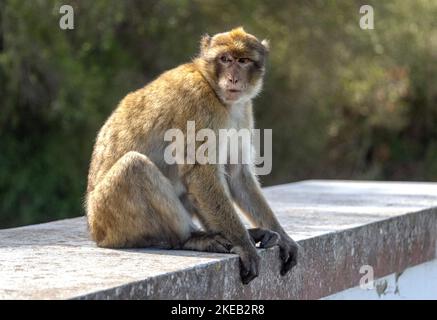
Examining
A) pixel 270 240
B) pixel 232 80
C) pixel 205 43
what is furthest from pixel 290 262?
pixel 205 43

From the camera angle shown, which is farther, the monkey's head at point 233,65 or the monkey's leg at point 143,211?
the monkey's head at point 233,65

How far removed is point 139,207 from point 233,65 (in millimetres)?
931

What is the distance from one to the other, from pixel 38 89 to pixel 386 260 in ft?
26.7

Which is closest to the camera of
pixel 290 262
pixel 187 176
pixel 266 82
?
pixel 187 176

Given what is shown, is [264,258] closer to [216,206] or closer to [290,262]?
[290,262]

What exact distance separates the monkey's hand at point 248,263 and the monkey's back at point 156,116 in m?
0.71

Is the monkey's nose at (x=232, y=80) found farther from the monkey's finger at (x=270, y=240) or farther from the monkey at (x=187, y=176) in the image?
the monkey's finger at (x=270, y=240)

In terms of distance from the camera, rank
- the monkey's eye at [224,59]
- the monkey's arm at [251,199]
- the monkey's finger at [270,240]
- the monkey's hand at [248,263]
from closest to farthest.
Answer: the monkey's hand at [248,263] < the monkey's finger at [270,240] < the monkey's eye at [224,59] < the monkey's arm at [251,199]

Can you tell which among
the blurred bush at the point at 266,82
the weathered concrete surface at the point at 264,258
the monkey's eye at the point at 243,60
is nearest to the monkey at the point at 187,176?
the monkey's eye at the point at 243,60

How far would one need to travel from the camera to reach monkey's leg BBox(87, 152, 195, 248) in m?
4.85

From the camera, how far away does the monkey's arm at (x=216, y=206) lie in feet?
15.8

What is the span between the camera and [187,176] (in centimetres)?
496

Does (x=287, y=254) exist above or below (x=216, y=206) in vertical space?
below
